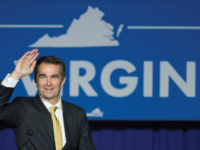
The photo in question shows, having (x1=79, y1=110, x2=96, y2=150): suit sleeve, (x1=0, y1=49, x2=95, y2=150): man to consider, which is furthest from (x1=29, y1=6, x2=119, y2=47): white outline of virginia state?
(x1=79, y1=110, x2=96, y2=150): suit sleeve

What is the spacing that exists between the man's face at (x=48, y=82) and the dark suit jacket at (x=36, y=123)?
0.06 meters

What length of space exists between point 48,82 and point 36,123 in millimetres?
216

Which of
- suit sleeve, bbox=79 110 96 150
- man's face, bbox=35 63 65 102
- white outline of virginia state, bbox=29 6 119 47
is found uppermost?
white outline of virginia state, bbox=29 6 119 47

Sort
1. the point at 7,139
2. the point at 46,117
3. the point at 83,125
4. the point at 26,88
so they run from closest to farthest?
the point at 46,117
the point at 83,125
the point at 26,88
the point at 7,139

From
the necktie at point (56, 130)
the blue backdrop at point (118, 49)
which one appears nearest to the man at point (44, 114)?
the necktie at point (56, 130)

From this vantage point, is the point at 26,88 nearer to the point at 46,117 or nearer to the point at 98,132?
the point at 98,132

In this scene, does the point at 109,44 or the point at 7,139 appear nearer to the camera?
the point at 109,44

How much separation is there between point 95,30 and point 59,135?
1206mm

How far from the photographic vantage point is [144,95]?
2.25 meters

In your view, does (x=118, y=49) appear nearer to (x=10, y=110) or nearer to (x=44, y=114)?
(x=44, y=114)

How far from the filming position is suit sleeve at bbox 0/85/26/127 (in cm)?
122

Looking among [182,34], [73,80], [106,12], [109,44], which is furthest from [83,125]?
[182,34]

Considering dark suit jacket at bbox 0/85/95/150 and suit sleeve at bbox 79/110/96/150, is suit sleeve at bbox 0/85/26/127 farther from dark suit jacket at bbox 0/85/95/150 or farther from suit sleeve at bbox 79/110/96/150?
suit sleeve at bbox 79/110/96/150

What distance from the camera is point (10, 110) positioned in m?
1.26
